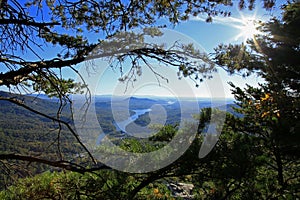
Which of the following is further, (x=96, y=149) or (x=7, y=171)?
(x=96, y=149)

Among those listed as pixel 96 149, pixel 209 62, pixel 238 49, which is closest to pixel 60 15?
pixel 96 149

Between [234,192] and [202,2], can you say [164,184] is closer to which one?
[234,192]

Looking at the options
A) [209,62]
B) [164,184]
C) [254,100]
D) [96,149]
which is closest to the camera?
[209,62]

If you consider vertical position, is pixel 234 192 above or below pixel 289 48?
below

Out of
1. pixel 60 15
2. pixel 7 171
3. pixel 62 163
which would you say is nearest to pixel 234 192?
pixel 62 163

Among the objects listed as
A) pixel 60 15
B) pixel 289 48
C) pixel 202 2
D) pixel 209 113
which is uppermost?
pixel 289 48

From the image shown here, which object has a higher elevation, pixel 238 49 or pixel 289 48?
pixel 289 48

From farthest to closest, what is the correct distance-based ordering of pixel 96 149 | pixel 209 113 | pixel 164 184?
pixel 209 113 < pixel 164 184 < pixel 96 149

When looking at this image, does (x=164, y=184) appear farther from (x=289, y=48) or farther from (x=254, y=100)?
(x=289, y=48)

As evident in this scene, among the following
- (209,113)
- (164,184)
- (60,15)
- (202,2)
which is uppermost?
(202,2)
